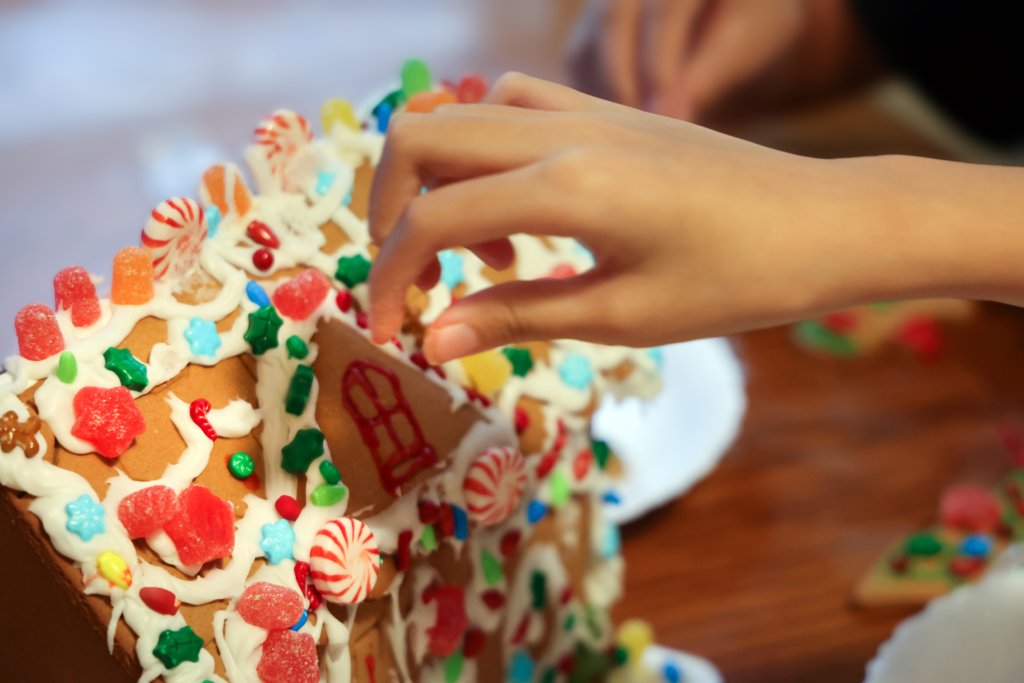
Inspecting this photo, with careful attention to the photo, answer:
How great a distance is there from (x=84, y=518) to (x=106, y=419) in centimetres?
6

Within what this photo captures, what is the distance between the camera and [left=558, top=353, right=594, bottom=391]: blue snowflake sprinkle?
88 centimetres

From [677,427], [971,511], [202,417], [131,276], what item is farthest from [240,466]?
[971,511]

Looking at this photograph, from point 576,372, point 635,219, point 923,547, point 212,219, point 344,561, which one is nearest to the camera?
point 635,219

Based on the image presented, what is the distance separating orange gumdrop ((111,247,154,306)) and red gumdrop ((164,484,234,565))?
0.44 ft

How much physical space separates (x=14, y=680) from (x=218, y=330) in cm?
28

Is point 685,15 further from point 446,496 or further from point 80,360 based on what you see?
point 80,360

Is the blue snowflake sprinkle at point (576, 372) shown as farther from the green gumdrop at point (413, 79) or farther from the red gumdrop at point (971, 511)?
the red gumdrop at point (971, 511)

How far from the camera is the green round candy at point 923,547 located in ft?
3.79

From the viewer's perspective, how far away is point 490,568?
0.83 m

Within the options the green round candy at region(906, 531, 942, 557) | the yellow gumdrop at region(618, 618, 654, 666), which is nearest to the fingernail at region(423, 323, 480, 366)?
the yellow gumdrop at region(618, 618, 654, 666)

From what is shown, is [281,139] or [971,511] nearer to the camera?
[281,139]

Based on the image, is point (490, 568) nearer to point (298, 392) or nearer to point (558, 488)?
point (558, 488)

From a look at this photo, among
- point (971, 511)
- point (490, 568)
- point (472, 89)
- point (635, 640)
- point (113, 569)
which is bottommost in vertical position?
point (971, 511)

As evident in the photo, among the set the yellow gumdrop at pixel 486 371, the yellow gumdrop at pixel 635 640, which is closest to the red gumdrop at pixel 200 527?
the yellow gumdrop at pixel 486 371
